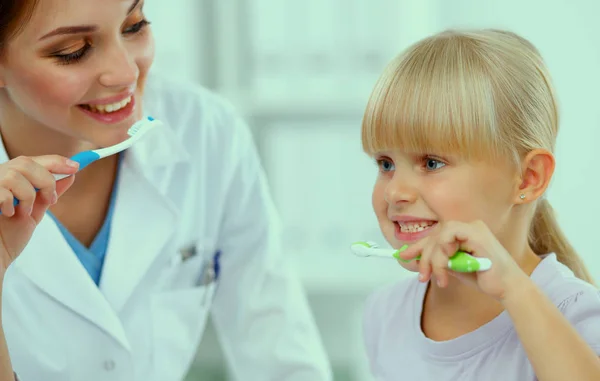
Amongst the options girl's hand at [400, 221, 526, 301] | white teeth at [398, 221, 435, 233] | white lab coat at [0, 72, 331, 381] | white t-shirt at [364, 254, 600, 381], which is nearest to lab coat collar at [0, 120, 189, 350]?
white lab coat at [0, 72, 331, 381]

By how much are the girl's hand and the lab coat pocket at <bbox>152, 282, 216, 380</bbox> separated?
636 mm

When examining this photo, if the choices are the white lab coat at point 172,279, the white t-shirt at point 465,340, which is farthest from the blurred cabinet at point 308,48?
the white t-shirt at point 465,340

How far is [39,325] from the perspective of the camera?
133 cm

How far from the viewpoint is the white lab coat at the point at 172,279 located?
52.2 inches

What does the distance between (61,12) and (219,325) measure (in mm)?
679

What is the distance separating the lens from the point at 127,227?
142 cm

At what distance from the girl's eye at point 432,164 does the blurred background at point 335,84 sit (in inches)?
61.4

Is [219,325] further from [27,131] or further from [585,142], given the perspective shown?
[585,142]

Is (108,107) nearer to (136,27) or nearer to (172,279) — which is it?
(136,27)

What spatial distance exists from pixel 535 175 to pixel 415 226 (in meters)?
0.17

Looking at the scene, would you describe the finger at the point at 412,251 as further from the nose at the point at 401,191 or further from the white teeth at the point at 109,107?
the white teeth at the point at 109,107

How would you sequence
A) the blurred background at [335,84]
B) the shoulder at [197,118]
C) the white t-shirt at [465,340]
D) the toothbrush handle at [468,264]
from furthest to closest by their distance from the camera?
the blurred background at [335,84] → the shoulder at [197,118] → the white t-shirt at [465,340] → the toothbrush handle at [468,264]

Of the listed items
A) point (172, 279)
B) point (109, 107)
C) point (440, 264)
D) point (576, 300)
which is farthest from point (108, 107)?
point (576, 300)

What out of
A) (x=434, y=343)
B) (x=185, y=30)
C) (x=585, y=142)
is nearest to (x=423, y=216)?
(x=434, y=343)
